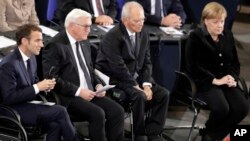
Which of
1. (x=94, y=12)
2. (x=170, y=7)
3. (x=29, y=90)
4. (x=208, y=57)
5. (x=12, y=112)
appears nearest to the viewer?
(x=12, y=112)

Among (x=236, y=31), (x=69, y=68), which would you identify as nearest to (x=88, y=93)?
(x=69, y=68)

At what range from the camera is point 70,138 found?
4.53 meters

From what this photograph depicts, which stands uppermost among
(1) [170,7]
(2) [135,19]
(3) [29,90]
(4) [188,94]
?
(2) [135,19]

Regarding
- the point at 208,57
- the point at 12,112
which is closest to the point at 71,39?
the point at 12,112

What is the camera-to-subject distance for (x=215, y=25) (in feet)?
17.1

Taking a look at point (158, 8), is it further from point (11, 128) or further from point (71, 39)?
point (11, 128)

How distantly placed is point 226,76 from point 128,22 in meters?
1.01

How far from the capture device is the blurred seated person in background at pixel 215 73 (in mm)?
5176

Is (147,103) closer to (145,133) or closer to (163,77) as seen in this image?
(145,133)

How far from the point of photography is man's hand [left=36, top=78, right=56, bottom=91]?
4.44 m

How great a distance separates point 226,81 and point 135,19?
3.25ft

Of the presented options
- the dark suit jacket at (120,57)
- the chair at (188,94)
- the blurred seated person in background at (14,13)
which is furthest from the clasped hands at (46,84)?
the blurred seated person in background at (14,13)

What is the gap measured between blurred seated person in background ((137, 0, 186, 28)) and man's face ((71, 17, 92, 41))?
1527 millimetres

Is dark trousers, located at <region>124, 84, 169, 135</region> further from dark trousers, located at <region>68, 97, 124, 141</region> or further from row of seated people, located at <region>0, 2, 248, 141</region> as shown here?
dark trousers, located at <region>68, 97, 124, 141</region>
